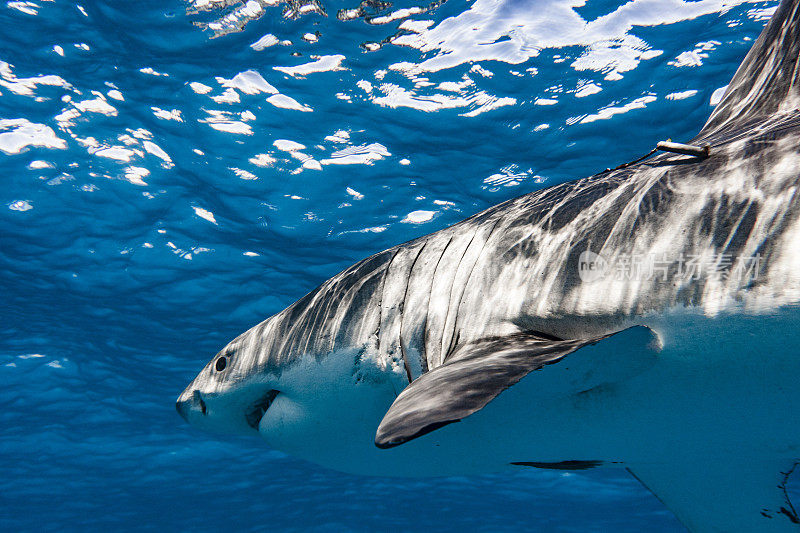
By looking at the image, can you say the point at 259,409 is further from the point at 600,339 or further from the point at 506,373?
the point at 600,339

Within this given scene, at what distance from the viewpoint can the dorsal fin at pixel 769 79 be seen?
214 centimetres

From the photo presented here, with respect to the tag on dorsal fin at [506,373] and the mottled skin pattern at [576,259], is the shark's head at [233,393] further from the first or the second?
the tag on dorsal fin at [506,373]

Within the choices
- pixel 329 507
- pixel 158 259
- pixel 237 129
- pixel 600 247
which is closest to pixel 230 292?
pixel 158 259

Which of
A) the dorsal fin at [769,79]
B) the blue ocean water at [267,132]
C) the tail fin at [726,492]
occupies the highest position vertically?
the blue ocean water at [267,132]

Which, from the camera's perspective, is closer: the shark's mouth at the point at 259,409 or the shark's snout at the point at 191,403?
the shark's mouth at the point at 259,409

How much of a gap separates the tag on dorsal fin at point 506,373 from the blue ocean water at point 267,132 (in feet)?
19.0

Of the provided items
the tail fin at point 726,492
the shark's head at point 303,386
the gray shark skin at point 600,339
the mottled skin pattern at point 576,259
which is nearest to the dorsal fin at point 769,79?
the gray shark skin at point 600,339

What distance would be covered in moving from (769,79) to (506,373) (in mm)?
1945

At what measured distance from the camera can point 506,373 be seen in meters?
1.37

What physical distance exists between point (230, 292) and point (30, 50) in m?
6.54

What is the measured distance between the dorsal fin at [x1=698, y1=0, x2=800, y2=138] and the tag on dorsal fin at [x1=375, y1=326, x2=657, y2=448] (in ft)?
4.10

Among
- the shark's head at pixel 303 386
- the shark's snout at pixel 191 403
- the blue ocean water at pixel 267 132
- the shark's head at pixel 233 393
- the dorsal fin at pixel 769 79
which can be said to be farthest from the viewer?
the blue ocean water at pixel 267 132

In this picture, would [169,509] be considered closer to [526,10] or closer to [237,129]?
[237,129]

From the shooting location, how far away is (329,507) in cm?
2703
